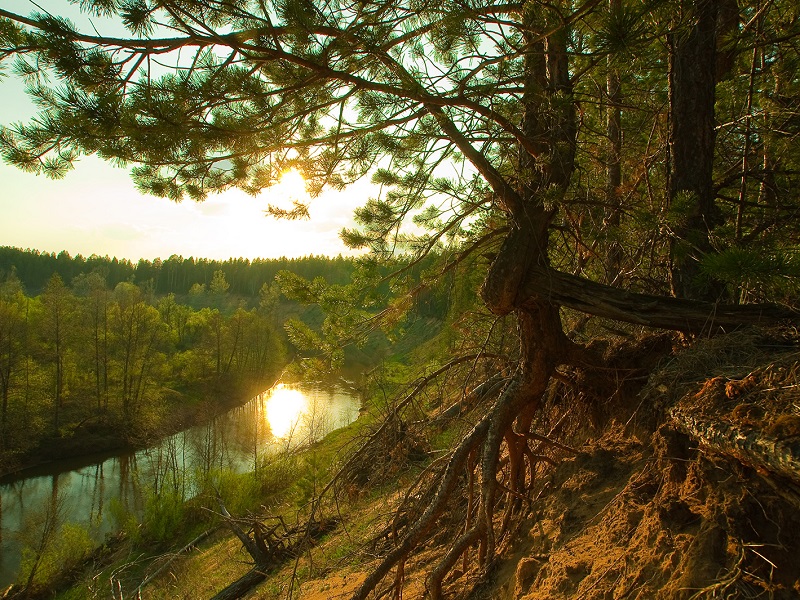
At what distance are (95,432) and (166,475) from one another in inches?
369

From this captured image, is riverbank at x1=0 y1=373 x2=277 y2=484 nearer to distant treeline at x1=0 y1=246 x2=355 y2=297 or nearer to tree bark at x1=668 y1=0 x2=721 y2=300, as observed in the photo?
tree bark at x1=668 y1=0 x2=721 y2=300

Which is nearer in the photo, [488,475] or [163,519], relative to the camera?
[488,475]

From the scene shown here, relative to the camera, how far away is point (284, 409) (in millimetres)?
31266

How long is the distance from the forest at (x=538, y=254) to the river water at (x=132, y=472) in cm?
1244

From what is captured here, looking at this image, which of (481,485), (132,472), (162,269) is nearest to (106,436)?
(132,472)

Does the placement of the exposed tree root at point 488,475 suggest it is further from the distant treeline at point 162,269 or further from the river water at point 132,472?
the distant treeline at point 162,269

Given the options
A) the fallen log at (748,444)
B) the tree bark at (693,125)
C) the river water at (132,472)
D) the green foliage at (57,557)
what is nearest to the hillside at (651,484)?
the fallen log at (748,444)

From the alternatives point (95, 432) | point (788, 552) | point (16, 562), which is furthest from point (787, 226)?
point (95, 432)

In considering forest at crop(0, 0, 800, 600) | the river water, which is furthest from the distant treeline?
forest at crop(0, 0, 800, 600)

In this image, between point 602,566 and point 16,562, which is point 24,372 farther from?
point 602,566

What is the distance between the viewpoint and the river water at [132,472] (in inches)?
672

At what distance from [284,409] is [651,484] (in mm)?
30653

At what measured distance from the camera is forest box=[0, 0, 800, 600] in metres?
2.11

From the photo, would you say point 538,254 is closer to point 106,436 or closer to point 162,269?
point 106,436
